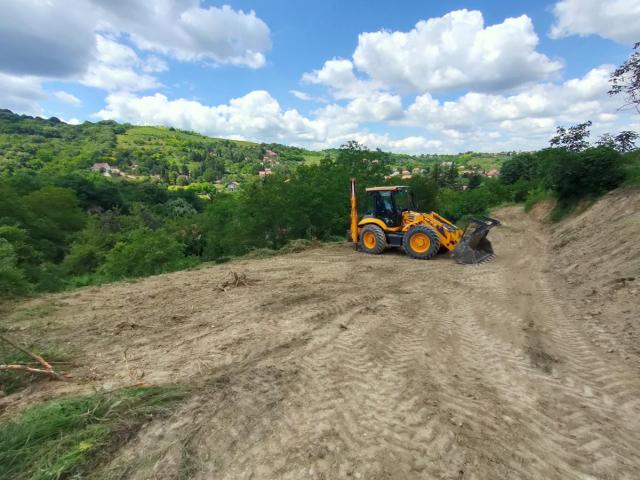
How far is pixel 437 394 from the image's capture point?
11.0 ft

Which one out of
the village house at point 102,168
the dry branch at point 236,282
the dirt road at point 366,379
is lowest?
the dry branch at point 236,282

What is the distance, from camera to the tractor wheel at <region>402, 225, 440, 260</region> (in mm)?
10038

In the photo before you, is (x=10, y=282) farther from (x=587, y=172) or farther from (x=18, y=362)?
(x=587, y=172)

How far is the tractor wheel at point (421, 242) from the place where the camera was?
1004 cm

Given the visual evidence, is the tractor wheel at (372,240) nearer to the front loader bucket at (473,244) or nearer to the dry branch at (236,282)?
the front loader bucket at (473,244)

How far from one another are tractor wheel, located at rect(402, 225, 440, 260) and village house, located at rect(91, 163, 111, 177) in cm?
8876

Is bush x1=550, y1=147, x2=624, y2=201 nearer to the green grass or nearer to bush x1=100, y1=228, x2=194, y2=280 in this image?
the green grass

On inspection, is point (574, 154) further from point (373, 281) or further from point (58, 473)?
point (58, 473)

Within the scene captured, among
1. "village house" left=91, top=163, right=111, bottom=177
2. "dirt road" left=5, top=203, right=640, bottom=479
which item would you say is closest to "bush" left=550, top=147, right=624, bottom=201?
"dirt road" left=5, top=203, right=640, bottom=479

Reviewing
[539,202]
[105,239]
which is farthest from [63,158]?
[539,202]

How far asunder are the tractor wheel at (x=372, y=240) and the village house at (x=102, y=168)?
86977 millimetres

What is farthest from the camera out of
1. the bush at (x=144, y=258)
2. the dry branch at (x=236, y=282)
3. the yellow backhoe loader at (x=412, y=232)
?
the bush at (x=144, y=258)

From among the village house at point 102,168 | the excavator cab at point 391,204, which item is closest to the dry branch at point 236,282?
the excavator cab at point 391,204

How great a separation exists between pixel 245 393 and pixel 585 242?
10.3 m
